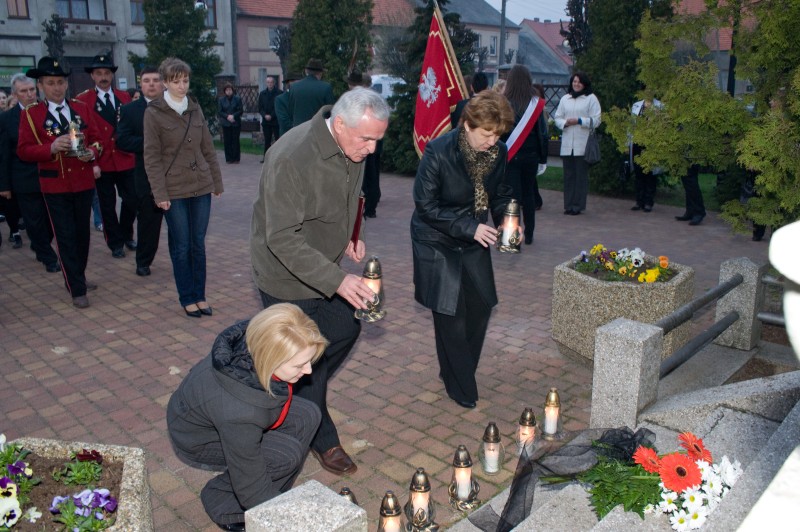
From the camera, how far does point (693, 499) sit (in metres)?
2.95

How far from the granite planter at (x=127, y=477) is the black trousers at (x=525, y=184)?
6981 mm

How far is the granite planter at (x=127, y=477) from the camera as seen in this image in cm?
304

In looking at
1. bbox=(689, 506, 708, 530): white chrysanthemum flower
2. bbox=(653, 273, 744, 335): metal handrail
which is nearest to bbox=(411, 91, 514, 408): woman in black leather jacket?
bbox=(653, 273, 744, 335): metal handrail

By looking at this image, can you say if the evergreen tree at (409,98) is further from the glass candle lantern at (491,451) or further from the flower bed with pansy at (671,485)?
the flower bed with pansy at (671,485)

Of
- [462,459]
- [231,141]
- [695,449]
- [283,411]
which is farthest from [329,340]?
[231,141]

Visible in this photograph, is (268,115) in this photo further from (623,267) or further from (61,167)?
(623,267)

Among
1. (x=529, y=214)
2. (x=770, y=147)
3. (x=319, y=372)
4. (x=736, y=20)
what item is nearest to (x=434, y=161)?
(x=319, y=372)

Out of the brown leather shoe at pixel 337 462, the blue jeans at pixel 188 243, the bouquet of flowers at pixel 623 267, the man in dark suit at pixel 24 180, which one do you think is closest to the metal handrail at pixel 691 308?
the bouquet of flowers at pixel 623 267

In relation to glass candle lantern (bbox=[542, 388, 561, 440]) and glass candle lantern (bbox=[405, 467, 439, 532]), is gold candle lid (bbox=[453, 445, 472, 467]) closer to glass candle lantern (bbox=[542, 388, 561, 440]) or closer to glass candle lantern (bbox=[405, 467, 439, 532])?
glass candle lantern (bbox=[405, 467, 439, 532])

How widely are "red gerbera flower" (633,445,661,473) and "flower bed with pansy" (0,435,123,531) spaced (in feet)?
7.21

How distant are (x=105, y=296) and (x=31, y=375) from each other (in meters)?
2.12

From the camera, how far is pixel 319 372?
4371mm

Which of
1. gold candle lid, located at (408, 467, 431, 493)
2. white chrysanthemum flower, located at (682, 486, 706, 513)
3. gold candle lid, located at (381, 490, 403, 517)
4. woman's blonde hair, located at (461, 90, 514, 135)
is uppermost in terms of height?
woman's blonde hair, located at (461, 90, 514, 135)

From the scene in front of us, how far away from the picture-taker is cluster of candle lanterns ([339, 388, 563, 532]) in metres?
3.63
